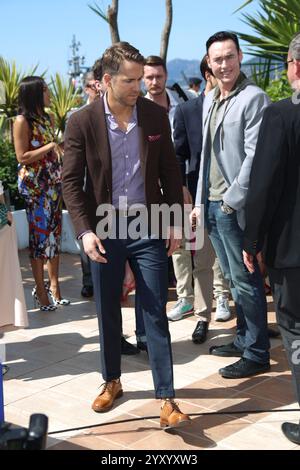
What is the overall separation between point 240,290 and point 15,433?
9.38 ft

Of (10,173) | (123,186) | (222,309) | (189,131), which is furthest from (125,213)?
(10,173)

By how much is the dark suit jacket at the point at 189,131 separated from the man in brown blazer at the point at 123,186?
153 centimetres

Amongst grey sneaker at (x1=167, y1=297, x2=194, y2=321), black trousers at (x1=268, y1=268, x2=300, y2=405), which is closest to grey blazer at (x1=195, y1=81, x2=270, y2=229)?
black trousers at (x1=268, y1=268, x2=300, y2=405)

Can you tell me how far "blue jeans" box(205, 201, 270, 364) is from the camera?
193 inches

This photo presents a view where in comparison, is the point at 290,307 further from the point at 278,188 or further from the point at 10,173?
the point at 10,173

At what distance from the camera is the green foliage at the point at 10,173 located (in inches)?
384

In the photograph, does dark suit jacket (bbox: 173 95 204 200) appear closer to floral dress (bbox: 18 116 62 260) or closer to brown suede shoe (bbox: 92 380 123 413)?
floral dress (bbox: 18 116 62 260)

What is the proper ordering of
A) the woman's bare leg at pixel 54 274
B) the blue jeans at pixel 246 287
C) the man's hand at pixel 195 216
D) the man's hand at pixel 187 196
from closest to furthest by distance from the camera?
the blue jeans at pixel 246 287
the man's hand at pixel 195 216
the man's hand at pixel 187 196
the woman's bare leg at pixel 54 274

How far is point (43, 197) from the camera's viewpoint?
675 cm

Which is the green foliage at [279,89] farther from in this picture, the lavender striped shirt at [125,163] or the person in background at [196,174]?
the lavender striped shirt at [125,163]

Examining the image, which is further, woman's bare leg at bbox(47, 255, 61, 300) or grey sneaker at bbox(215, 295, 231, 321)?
woman's bare leg at bbox(47, 255, 61, 300)

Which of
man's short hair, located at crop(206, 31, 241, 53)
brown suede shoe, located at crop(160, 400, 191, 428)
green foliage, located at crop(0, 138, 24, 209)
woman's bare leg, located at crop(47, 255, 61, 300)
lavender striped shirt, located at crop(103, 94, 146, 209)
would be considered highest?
man's short hair, located at crop(206, 31, 241, 53)

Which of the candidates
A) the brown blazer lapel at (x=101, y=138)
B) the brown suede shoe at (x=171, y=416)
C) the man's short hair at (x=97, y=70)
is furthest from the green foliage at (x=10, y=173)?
the brown suede shoe at (x=171, y=416)

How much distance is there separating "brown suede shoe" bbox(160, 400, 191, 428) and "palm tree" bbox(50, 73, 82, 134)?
7611 mm
